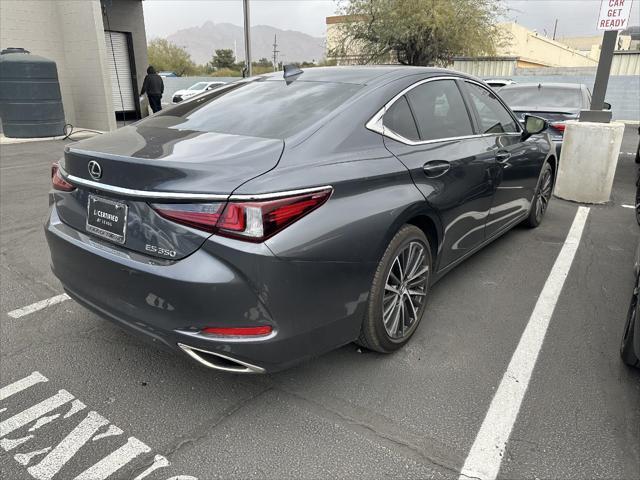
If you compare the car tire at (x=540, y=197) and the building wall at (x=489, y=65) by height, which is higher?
the building wall at (x=489, y=65)

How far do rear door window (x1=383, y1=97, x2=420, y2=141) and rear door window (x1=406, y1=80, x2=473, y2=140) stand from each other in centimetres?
6

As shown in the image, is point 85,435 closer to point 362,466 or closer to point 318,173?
point 362,466

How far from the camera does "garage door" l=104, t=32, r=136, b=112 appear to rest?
49.8 ft

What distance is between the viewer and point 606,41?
6668 millimetres

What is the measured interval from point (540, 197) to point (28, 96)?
38.9 ft

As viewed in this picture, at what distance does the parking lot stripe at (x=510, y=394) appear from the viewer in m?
2.19

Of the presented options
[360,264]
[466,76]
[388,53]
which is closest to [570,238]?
[466,76]

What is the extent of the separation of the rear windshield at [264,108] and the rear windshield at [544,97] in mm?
5461

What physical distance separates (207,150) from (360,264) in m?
0.91

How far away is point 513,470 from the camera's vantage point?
216 cm

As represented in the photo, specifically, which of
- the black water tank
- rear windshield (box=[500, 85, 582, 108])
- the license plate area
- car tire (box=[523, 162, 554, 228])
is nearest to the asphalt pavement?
the license plate area

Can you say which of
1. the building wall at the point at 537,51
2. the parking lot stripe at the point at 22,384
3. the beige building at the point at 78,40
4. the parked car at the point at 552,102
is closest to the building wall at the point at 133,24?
the beige building at the point at 78,40

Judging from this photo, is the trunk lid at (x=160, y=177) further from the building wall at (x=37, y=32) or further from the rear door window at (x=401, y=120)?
the building wall at (x=37, y=32)

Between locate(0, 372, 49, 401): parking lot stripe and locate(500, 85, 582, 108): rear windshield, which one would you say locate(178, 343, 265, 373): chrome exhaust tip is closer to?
locate(0, 372, 49, 401): parking lot stripe
